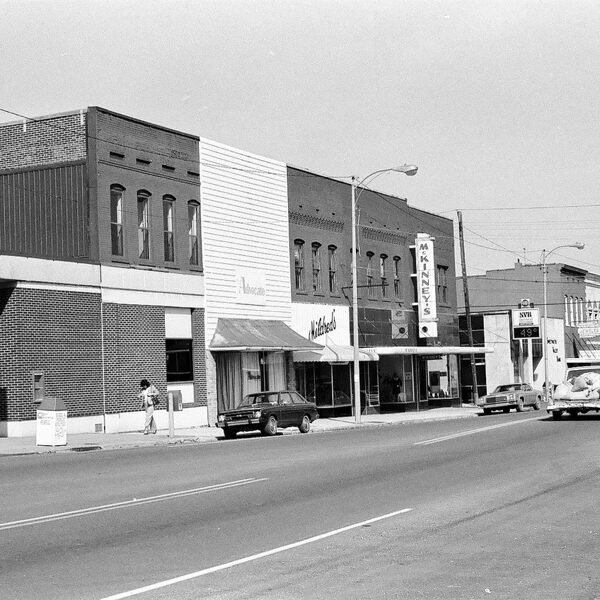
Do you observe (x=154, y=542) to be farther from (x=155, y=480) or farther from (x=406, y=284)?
(x=406, y=284)

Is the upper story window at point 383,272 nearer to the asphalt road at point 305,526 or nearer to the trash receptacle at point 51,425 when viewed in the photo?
the trash receptacle at point 51,425

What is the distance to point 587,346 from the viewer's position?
3307 inches

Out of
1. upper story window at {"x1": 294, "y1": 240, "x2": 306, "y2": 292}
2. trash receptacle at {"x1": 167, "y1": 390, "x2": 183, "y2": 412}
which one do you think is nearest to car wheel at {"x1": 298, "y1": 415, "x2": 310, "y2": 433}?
trash receptacle at {"x1": 167, "y1": 390, "x2": 183, "y2": 412}

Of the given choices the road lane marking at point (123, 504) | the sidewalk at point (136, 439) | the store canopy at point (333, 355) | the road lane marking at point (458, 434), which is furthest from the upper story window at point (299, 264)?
the road lane marking at point (123, 504)

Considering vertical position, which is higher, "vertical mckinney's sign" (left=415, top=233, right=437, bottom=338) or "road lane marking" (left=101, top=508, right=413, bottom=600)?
"vertical mckinney's sign" (left=415, top=233, right=437, bottom=338)

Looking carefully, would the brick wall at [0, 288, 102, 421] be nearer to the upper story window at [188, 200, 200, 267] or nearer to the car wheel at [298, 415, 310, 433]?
the upper story window at [188, 200, 200, 267]

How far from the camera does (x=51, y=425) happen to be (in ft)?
83.7

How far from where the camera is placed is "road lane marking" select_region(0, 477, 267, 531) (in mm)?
12201

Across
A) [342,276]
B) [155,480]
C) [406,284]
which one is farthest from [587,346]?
[155,480]

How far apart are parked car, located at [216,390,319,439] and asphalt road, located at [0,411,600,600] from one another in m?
8.26

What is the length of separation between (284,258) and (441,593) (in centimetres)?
3407

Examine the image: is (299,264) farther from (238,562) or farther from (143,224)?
(238,562)

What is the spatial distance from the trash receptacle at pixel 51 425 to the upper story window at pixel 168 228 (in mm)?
10668

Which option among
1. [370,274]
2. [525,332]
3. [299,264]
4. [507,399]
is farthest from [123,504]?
[525,332]
